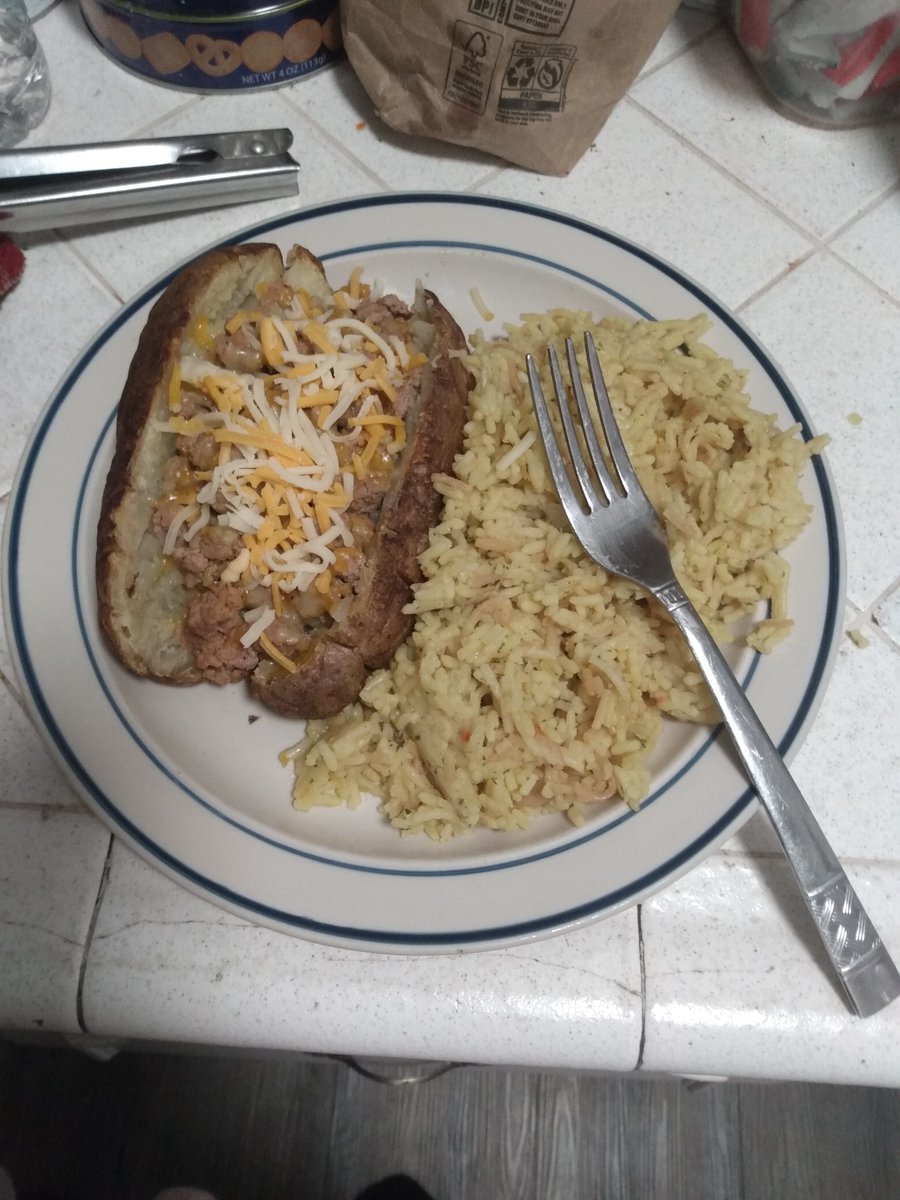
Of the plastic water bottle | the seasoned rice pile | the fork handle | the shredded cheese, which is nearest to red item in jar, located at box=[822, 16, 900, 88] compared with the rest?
the seasoned rice pile

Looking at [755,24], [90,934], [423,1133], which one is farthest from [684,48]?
[423,1133]

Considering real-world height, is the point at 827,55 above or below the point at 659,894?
above

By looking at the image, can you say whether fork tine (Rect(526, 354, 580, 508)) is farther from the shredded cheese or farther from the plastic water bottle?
the plastic water bottle

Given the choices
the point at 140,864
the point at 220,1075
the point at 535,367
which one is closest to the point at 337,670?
the point at 140,864

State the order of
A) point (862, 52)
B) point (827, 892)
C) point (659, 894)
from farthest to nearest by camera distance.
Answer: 1. point (862, 52)
2. point (659, 894)
3. point (827, 892)

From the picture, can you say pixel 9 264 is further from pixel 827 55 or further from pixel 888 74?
pixel 888 74
